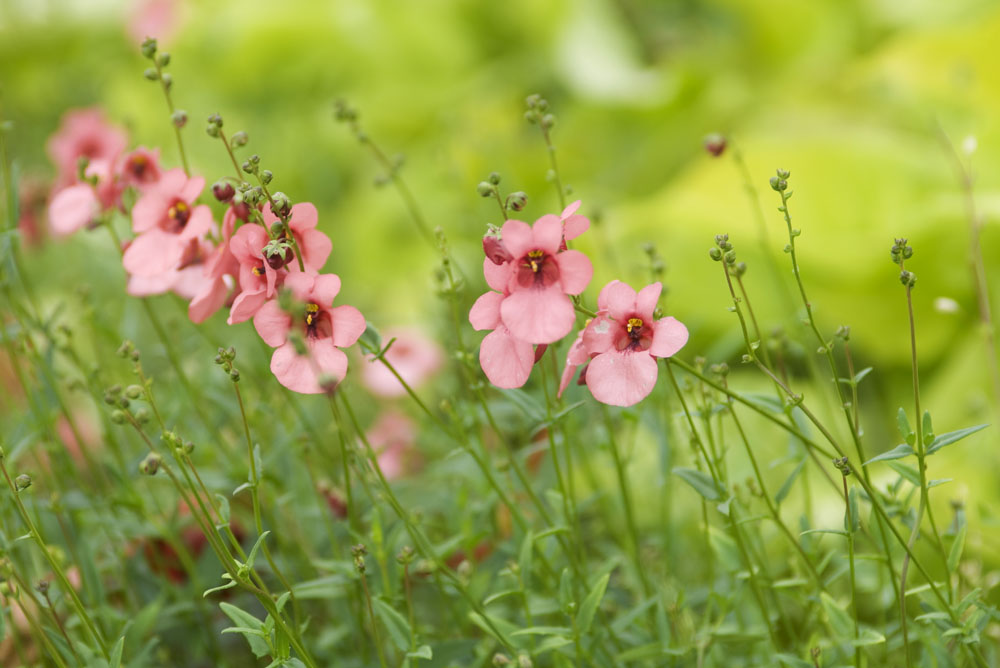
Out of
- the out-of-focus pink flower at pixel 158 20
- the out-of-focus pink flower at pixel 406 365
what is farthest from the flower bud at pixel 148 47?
the out-of-focus pink flower at pixel 158 20

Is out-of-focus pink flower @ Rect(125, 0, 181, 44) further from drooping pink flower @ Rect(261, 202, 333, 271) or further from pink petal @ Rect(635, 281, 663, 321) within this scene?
pink petal @ Rect(635, 281, 663, 321)

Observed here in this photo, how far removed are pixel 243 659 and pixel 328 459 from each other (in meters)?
0.17

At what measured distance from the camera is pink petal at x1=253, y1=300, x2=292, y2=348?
1.29ft

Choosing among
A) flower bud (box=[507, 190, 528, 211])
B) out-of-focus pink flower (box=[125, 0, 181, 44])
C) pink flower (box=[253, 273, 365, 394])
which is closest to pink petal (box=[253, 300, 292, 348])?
pink flower (box=[253, 273, 365, 394])

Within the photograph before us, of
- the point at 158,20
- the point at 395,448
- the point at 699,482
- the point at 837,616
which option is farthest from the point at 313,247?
the point at 158,20

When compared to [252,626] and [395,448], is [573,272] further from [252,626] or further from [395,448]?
[395,448]

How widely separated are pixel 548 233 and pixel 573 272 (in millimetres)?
18

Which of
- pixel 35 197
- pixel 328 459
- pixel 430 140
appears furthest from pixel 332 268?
pixel 328 459

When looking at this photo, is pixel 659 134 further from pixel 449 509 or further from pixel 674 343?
pixel 674 343

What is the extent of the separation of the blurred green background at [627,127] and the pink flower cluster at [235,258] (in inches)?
5.1

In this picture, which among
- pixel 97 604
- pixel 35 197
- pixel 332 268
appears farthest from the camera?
pixel 332 268

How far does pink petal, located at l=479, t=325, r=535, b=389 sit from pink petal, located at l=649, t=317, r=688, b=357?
0.17 ft

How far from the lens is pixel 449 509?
67cm

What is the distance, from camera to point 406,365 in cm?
112
